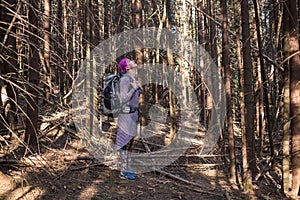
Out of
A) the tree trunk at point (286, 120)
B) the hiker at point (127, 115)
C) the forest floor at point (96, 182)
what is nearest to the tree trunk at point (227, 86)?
the forest floor at point (96, 182)

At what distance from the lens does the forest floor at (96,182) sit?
414 centimetres

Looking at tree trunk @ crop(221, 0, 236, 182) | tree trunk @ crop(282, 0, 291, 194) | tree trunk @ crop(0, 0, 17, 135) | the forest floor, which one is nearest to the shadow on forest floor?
the forest floor

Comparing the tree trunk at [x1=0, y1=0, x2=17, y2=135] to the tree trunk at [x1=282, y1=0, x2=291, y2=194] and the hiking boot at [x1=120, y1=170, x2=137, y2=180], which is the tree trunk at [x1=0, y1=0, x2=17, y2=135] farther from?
the tree trunk at [x1=282, y1=0, x2=291, y2=194]

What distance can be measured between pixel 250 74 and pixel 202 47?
23.0ft

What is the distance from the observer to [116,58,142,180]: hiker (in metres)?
5.10

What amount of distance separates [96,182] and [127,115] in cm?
113

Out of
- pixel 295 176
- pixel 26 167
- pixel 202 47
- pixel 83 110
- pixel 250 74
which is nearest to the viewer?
pixel 26 167

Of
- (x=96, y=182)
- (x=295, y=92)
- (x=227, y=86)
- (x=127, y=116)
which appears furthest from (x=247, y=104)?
(x=96, y=182)

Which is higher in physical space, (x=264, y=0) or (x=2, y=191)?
(x=264, y=0)

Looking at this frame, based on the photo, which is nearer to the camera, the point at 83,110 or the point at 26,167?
the point at 26,167

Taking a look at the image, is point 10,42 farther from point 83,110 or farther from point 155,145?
point 155,145

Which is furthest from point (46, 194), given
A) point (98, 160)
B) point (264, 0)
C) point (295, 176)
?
point (264, 0)

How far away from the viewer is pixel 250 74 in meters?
5.60

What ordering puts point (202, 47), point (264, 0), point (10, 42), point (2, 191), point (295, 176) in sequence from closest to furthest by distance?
point (2, 191) → point (295, 176) → point (10, 42) → point (264, 0) → point (202, 47)
